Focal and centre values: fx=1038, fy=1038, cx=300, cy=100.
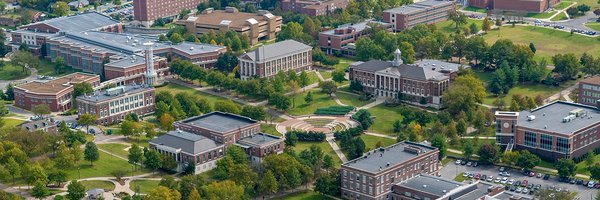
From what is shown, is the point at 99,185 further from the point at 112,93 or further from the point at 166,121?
Answer: the point at 112,93

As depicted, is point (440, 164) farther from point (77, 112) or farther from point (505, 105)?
point (77, 112)

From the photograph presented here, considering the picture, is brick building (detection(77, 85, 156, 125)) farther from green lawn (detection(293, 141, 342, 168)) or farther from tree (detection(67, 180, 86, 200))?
tree (detection(67, 180, 86, 200))

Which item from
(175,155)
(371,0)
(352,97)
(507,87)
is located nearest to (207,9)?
(371,0)

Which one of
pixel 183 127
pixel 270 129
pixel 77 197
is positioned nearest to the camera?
pixel 77 197

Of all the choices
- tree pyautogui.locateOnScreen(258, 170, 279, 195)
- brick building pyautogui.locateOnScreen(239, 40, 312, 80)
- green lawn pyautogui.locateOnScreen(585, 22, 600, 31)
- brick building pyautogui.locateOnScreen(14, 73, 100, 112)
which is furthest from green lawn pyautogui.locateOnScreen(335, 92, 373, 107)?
green lawn pyautogui.locateOnScreen(585, 22, 600, 31)

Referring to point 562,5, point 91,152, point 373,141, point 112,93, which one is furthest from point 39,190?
point 562,5

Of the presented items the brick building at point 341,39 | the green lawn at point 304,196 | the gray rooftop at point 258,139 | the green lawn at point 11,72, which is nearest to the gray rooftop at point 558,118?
the green lawn at point 304,196
